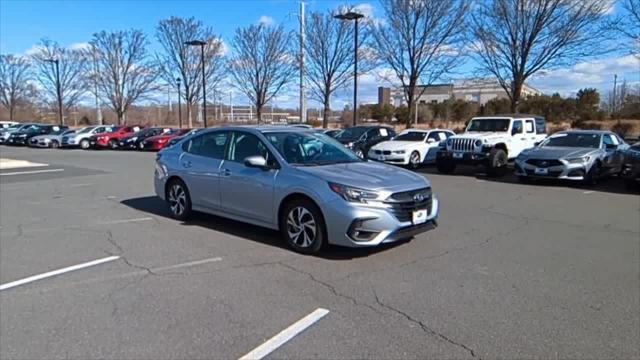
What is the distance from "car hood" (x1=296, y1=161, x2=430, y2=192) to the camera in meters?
5.34

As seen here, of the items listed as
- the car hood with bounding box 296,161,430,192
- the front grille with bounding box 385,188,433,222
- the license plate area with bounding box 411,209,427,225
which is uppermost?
the car hood with bounding box 296,161,430,192

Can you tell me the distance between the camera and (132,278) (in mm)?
4848

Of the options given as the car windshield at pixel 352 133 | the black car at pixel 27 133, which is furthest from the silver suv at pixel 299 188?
the black car at pixel 27 133

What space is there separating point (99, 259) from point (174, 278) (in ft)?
4.37

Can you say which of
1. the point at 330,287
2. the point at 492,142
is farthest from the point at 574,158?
the point at 330,287

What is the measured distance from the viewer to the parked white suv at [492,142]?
14.4 metres

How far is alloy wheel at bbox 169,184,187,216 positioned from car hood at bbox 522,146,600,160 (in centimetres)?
976

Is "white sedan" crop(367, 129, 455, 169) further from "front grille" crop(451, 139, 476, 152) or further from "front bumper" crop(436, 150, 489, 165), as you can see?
"front grille" crop(451, 139, 476, 152)

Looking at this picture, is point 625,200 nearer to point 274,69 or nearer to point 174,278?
point 174,278

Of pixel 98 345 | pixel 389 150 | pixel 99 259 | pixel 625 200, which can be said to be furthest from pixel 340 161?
pixel 389 150

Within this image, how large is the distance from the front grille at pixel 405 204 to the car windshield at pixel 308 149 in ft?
3.93

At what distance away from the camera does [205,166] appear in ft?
A: 22.9

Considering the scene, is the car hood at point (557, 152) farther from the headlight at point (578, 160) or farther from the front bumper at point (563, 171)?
the front bumper at point (563, 171)

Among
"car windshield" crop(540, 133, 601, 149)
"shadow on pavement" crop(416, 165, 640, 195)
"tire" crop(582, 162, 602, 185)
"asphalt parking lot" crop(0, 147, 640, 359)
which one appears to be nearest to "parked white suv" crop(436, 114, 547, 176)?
"shadow on pavement" crop(416, 165, 640, 195)
